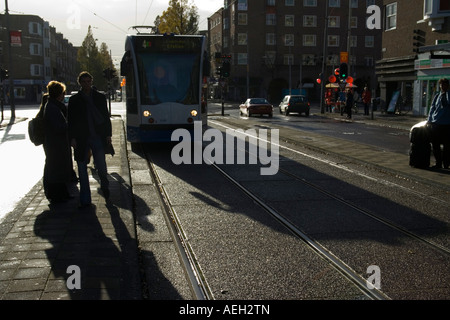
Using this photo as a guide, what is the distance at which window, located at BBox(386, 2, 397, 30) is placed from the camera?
1398 inches

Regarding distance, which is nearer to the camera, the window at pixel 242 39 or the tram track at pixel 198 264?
the tram track at pixel 198 264

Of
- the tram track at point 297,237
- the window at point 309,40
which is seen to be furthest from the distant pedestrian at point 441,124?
the window at point 309,40

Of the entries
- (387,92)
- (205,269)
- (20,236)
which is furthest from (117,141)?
(387,92)

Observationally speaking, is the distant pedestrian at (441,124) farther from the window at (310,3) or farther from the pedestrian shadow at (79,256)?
the window at (310,3)

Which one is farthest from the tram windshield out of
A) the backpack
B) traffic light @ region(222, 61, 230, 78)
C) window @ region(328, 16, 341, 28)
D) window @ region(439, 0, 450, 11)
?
window @ region(328, 16, 341, 28)

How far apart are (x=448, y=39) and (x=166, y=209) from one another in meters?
25.9

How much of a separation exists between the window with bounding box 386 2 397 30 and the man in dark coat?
105 ft

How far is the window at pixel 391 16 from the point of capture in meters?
35.5

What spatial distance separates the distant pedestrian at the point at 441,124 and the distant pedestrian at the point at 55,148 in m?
7.75

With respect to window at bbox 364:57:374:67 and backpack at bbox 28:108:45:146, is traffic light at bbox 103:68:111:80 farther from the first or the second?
window at bbox 364:57:374:67

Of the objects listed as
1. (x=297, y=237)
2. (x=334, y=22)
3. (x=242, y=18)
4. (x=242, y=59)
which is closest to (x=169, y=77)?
(x=297, y=237)

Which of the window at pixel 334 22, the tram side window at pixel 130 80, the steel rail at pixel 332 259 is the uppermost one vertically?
the window at pixel 334 22

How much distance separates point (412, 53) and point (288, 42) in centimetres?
4373

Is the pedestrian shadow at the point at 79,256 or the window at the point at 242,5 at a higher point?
the window at the point at 242,5
